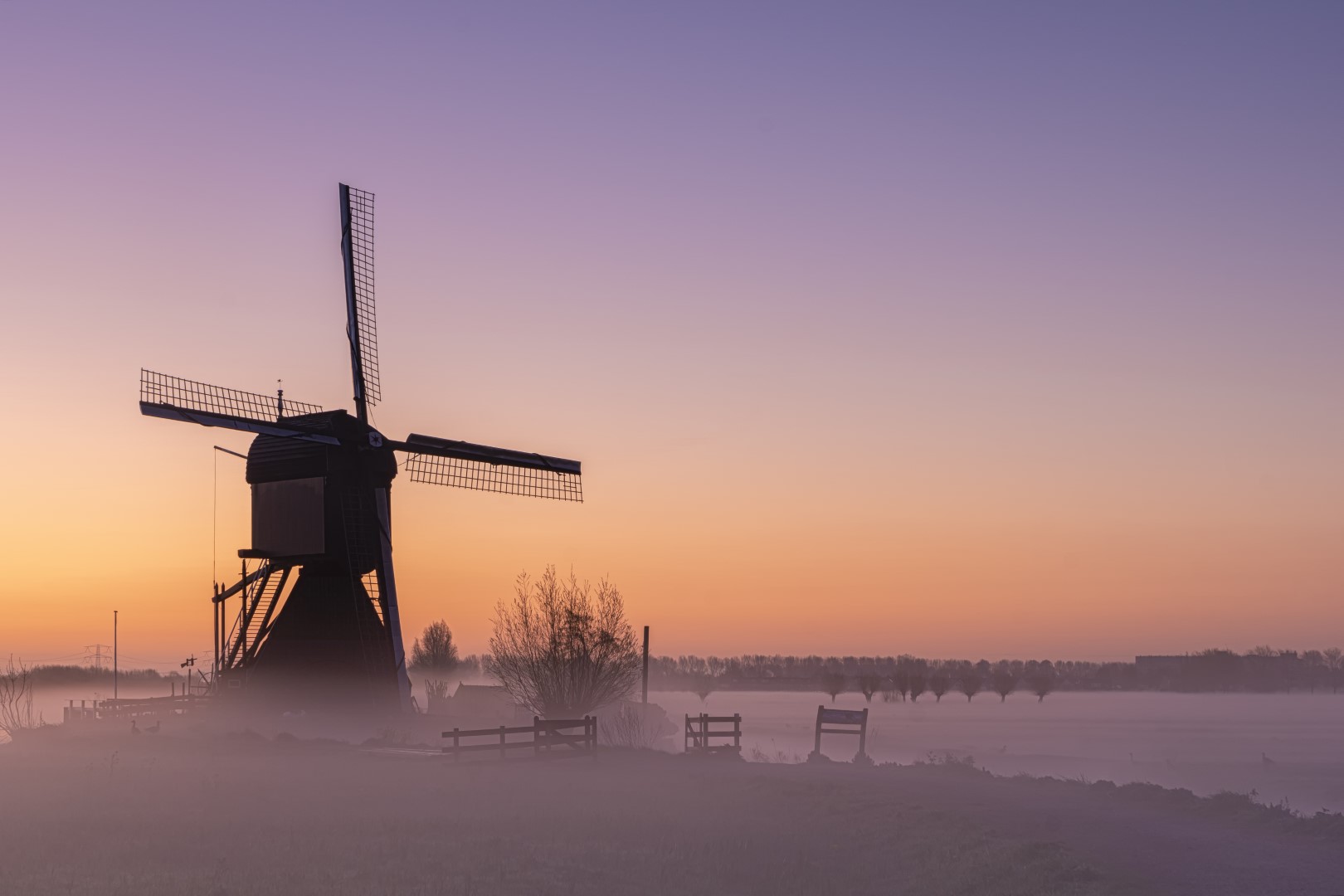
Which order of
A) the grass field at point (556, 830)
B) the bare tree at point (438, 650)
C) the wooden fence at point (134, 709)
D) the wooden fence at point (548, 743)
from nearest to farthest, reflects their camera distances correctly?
the grass field at point (556, 830) → the wooden fence at point (548, 743) → the wooden fence at point (134, 709) → the bare tree at point (438, 650)

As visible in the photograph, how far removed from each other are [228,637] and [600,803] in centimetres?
2125

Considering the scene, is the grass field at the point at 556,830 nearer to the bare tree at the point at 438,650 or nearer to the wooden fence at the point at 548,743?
the wooden fence at the point at 548,743

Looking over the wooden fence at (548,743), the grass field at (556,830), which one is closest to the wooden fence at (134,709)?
the grass field at (556,830)

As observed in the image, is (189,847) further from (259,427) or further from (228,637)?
(228,637)

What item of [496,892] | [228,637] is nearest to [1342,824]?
[496,892]

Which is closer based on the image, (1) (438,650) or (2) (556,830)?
(2) (556,830)

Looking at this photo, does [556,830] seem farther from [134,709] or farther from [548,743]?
[134,709]

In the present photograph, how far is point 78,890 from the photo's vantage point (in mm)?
19516

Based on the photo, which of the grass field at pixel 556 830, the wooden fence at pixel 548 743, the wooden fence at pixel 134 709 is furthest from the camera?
the wooden fence at pixel 134 709

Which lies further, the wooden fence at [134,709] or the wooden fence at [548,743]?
the wooden fence at [134,709]

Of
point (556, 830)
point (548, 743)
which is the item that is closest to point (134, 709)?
point (548, 743)

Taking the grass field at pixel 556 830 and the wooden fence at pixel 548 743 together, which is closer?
the grass field at pixel 556 830

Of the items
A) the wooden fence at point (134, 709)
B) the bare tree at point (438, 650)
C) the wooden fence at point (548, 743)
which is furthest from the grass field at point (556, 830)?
the bare tree at point (438, 650)

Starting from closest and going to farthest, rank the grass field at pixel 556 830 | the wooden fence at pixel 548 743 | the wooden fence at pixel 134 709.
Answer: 1. the grass field at pixel 556 830
2. the wooden fence at pixel 548 743
3. the wooden fence at pixel 134 709
